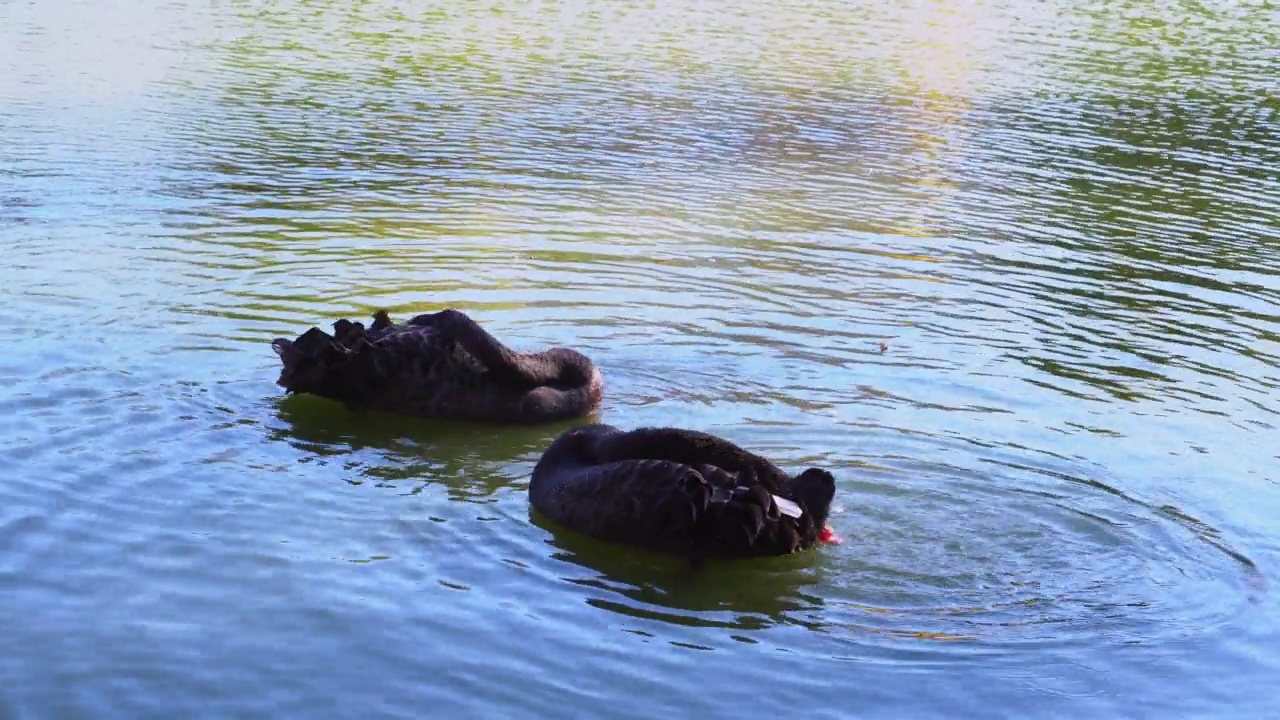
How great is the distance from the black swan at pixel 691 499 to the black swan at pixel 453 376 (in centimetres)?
144

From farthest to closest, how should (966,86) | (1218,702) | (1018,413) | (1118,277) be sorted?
(966,86) < (1118,277) < (1018,413) < (1218,702)

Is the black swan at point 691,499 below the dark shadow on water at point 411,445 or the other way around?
the other way around

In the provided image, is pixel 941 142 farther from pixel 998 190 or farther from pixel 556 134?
pixel 556 134

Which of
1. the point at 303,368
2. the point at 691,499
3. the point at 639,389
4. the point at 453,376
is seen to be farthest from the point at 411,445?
the point at 691,499

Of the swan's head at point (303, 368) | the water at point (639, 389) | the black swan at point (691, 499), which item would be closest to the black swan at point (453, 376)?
the swan's head at point (303, 368)

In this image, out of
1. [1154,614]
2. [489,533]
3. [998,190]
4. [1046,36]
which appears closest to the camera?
[1154,614]

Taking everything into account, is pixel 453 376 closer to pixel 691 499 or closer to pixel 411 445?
pixel 411 445

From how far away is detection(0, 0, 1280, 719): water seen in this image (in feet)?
18.3

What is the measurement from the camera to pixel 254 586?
19.9 ft

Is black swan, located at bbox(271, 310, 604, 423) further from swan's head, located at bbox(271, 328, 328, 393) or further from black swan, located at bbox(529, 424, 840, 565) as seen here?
black swan, located at bbox(529, 424, 840, 565)

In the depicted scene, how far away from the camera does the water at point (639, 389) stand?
18.3ft

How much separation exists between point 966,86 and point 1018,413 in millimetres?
13427

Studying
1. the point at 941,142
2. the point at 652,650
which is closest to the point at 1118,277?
A: the point at 941,142

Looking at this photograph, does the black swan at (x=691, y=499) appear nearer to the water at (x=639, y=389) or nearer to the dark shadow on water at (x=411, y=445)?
the water at (x=639, y=389)
